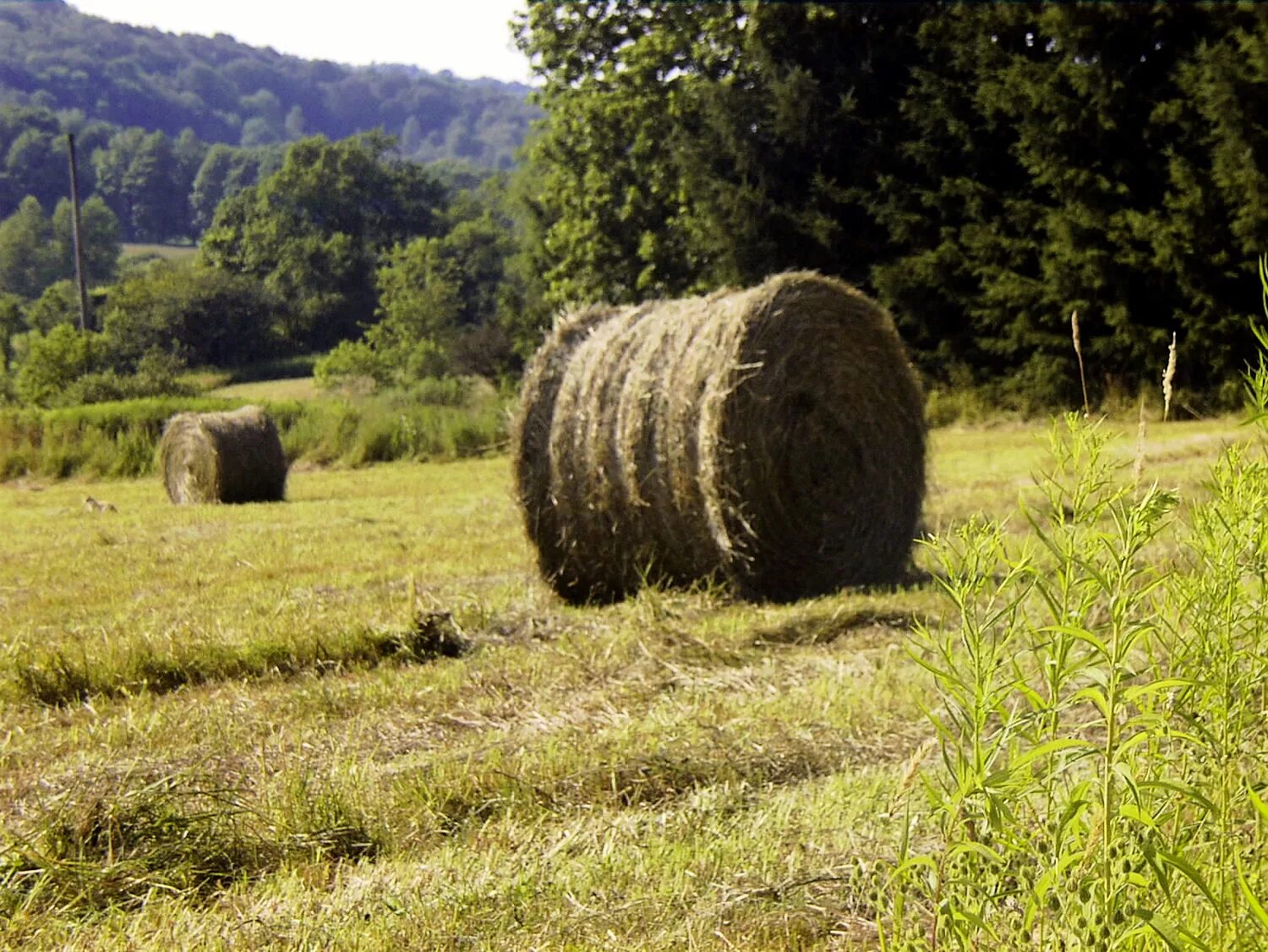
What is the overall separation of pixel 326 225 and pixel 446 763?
86228 mm

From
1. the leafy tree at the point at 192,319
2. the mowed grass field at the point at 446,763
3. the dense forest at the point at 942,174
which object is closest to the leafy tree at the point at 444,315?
the dense forest at the point at 942,174

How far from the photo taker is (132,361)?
155 feet

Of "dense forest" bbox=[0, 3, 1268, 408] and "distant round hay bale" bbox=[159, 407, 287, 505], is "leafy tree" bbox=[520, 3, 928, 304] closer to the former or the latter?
"dense forest" bbox=[0, 3, 1268, 408]

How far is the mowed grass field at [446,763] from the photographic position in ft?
8.82

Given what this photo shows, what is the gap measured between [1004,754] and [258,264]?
8216 centimetres

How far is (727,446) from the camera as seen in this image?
6.72 meters

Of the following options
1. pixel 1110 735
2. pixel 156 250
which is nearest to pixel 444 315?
pixel 1110 735

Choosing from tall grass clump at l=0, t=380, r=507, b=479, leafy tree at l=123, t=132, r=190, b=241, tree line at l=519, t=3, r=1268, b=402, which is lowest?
tall grass clump at l=0, t=380, r=507, b=479

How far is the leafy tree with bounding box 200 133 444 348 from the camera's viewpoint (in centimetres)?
7581

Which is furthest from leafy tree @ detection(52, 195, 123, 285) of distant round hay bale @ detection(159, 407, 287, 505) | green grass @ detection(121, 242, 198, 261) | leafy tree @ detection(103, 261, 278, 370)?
distant round hay bale @ detection(159, 407, 287, 505)

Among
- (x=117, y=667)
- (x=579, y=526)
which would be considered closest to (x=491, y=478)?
(x=579, y=526)

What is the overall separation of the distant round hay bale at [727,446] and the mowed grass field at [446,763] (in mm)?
437

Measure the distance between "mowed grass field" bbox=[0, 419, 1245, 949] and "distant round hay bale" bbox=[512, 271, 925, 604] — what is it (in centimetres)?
44

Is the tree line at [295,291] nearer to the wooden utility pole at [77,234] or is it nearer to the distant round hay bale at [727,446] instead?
the wooden utility pole at [77,234]
